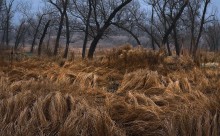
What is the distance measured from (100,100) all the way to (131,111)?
113 cm

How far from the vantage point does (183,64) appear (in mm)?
11234

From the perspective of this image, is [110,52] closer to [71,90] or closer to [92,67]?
[92,67]

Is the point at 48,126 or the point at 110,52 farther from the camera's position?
the point at 110,52

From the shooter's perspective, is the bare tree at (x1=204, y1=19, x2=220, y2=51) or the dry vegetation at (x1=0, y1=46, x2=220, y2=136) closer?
the dry vegetation at (x1=0, y1=46, x2=220, y2=136)

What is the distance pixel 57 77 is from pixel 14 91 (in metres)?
2.16

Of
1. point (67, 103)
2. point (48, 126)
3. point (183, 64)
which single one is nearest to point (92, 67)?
point (183, 64)

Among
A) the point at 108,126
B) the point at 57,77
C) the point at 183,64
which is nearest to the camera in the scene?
the point at 108,126

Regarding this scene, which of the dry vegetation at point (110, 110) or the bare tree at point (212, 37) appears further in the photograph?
the bare tree at point (212, 37)

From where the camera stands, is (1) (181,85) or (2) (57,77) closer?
(1) (181,85)

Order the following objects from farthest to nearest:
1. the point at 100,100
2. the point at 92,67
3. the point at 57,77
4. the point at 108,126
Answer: the point at 92,67
the point at 57,77
the point at 100,100
the point at 108,126

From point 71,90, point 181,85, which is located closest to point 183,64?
point 181,85

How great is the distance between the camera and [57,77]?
27.8 ft

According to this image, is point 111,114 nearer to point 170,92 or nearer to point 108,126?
point 108,126

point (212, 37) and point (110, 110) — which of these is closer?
point (110, 110)
